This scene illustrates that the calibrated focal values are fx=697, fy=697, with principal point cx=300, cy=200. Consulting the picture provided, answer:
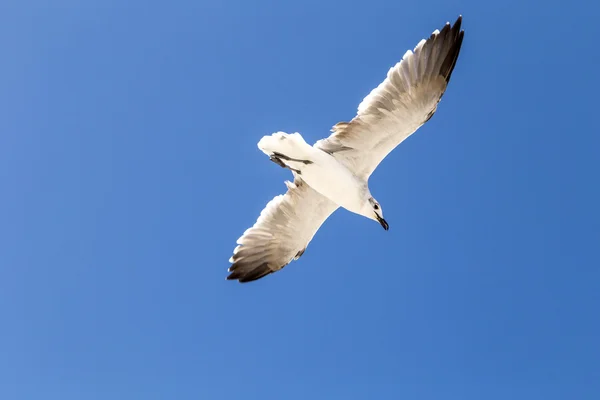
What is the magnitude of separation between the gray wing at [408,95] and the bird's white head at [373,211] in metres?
0.95

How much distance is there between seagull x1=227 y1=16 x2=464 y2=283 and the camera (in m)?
8.93

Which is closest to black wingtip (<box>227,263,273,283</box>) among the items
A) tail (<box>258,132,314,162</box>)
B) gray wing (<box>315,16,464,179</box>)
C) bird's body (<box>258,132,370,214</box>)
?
bird's body (<box>258,132,370,214</box>)

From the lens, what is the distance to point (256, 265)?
36.5 ft

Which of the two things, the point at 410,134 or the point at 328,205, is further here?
the point at 328,205

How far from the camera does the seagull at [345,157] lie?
29.3 feet

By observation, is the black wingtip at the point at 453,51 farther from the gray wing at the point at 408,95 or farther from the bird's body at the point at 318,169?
the bird's body at the point at 318,169

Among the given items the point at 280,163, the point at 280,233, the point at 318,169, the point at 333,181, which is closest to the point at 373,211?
the point at 333,181

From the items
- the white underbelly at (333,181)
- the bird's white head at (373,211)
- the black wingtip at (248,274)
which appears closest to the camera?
the white underbelly at (333,181)

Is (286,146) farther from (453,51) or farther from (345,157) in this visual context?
(453,51)

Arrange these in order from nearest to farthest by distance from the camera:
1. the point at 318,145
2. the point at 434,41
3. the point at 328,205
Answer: the point at 434,41, the point at 318,145, the point at 328,205

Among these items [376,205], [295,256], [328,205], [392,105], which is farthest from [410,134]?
[295,256]

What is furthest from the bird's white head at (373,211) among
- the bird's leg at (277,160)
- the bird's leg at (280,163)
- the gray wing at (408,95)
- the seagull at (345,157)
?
the bird's leg at (277,160)

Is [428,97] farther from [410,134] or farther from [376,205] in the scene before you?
[376,205]

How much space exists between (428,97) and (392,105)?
47 centimetres
